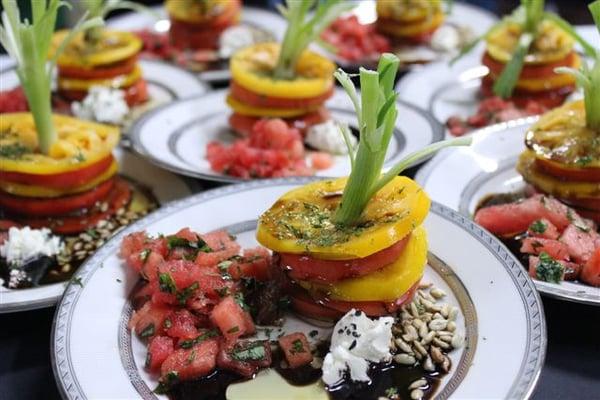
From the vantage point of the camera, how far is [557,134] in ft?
10.8

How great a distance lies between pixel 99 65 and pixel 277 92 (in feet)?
4.27

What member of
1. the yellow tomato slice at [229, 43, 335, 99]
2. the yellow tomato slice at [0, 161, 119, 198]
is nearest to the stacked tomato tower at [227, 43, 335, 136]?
the yellow tomato slice at [229, 43, 335, 99]

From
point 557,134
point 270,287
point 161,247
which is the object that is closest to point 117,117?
point 161,247

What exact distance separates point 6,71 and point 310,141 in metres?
2.42

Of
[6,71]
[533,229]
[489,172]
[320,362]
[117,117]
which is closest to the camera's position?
[320,362]

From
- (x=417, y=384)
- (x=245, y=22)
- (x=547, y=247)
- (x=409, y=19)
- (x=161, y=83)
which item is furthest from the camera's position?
(x=245, y=22)

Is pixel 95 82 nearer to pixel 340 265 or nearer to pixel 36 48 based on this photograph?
pixel 36 48

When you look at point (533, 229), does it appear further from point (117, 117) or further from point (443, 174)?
point (117, 117)

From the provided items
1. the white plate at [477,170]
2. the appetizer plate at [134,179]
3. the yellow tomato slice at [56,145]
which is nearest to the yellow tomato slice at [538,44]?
the white plate at [477,170]

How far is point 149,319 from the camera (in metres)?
2.56

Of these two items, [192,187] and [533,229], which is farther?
[192,187]

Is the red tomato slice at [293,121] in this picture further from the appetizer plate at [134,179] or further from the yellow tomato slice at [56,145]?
the yellow tomato slice at [56,145]

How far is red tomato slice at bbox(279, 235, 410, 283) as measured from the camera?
8.11 feet

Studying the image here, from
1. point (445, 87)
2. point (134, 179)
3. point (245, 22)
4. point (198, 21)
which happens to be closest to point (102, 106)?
point (134, 179)
